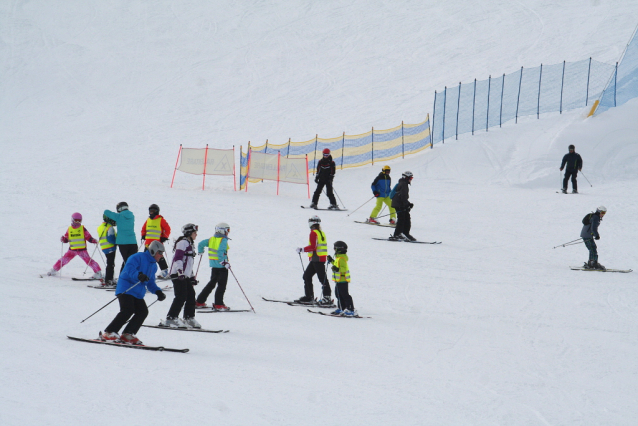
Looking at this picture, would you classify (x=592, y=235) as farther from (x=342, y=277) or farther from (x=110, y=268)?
(x=110, y=268)

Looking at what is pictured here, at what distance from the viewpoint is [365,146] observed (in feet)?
77.5

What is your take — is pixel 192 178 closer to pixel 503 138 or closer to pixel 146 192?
pixel 146 192

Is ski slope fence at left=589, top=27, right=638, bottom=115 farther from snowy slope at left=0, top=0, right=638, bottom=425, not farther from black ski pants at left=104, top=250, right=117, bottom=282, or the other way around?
black ski pants at left=104, top=250, right=117, bottom=282

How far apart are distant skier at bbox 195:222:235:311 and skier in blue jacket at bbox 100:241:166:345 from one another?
1.79 meters

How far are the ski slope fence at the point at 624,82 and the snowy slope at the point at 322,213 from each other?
2.31 feet

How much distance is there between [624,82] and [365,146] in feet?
29.7

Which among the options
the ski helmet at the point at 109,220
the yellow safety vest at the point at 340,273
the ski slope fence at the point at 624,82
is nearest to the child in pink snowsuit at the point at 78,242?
the ski helmet at the point at 109,220

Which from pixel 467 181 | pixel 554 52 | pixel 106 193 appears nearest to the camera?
pixel 106 193

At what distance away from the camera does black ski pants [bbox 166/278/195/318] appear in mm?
8172

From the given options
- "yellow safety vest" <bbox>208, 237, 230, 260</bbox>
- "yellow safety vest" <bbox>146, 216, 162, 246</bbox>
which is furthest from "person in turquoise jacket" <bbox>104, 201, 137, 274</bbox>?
"yellow safety vest" <bbox>208, 237, 230, 260</bbox>

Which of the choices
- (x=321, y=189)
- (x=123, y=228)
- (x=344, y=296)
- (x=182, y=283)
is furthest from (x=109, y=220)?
(x=321, y=189)

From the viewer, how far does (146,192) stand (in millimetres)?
18625

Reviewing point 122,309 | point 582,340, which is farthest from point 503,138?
point 122,309

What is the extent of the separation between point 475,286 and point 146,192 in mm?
10296
